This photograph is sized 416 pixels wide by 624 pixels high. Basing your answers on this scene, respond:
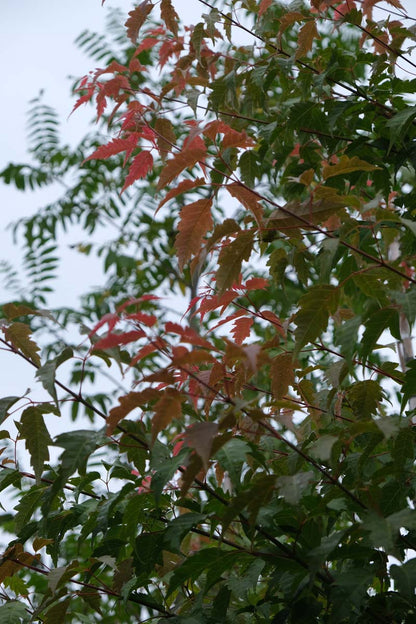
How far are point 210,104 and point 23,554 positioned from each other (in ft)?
3.10

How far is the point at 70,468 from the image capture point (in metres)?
0.91

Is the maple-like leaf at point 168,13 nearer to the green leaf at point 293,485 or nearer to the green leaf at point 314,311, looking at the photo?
the green leaf at point 314,311

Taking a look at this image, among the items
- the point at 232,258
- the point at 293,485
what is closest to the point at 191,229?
the point at 232,258

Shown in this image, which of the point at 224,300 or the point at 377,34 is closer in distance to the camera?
the point at 224,300

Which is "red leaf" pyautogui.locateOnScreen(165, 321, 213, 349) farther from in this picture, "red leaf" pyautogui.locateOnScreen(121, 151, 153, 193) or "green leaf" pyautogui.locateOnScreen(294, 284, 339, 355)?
"red leaf" pyautogui.locateOnScreen(121, 151, 153, 193)

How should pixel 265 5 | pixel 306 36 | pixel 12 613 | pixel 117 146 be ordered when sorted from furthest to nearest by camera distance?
pixel 265 5 < pixel 306 36 < pixel 117 146 < pixel 12 613

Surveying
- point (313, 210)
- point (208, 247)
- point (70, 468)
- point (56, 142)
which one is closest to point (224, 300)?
point (208, 247)

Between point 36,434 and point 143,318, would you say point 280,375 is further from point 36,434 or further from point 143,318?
point 36,434

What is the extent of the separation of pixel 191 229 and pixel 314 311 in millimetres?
266

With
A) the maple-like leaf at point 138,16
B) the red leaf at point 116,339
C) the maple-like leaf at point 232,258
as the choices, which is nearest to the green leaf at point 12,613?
the red leaf at point 116,339

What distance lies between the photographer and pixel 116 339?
869mm

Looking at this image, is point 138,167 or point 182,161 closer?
point 182,161

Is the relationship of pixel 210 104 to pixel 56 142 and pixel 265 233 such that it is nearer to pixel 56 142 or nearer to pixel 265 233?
pixel 265 233

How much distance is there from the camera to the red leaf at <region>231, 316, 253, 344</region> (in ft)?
4.11
